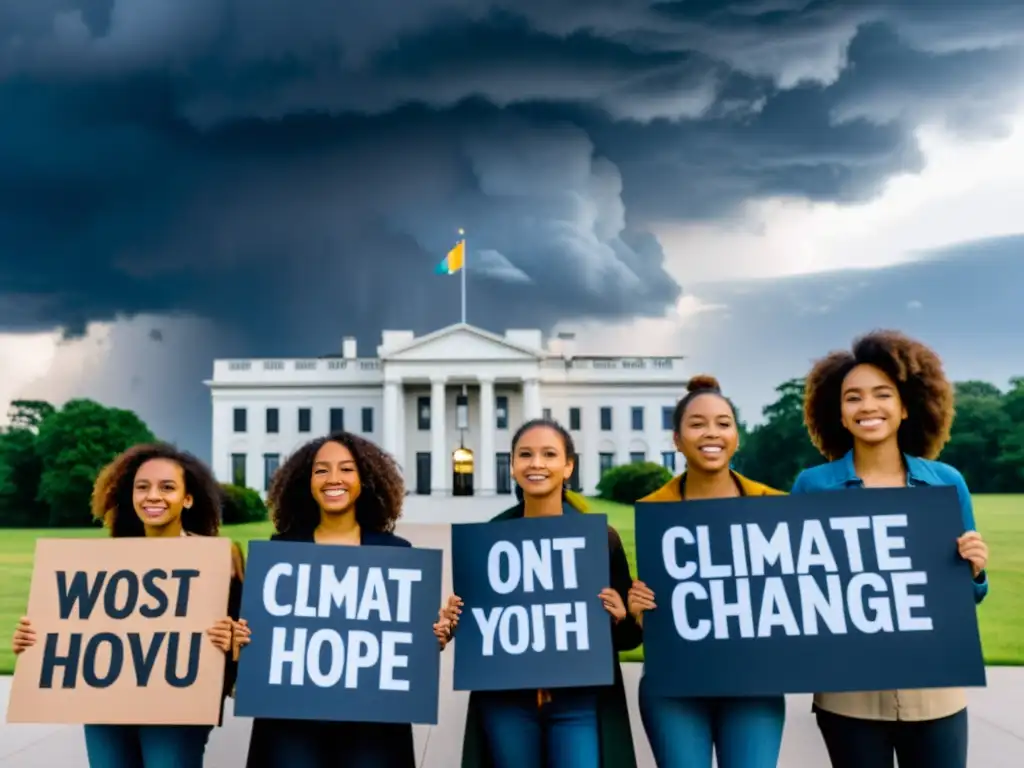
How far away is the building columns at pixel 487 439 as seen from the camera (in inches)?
2191

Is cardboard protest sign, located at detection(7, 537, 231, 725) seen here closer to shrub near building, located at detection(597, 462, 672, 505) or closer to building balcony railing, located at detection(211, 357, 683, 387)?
shrub near building, located at detection(597, 462, 672, 505)

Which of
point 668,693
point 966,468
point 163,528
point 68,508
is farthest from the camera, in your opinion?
point 966,468

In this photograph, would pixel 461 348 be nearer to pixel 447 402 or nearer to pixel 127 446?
pixel 447 402

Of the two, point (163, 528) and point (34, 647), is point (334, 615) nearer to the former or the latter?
point (163, 528)

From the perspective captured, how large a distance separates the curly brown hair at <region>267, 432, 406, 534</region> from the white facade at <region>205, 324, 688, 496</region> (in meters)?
51.0

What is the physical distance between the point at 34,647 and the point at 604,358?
182ft

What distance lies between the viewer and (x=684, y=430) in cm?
390

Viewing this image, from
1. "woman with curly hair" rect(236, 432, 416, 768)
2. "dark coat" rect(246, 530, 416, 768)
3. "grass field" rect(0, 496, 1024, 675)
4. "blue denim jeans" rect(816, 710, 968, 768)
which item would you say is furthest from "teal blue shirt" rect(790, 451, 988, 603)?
"grass field" rect(0, 496, 1024, 675)

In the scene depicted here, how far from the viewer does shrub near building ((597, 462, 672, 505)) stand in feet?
132

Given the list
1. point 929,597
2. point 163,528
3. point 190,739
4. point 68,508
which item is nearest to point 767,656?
point 929,597

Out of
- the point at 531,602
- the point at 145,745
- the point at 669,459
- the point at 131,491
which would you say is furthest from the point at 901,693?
the point at 669,459

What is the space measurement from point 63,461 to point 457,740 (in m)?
40.9

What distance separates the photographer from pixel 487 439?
186 ft

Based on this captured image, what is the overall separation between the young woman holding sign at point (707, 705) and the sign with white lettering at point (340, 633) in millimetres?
924
